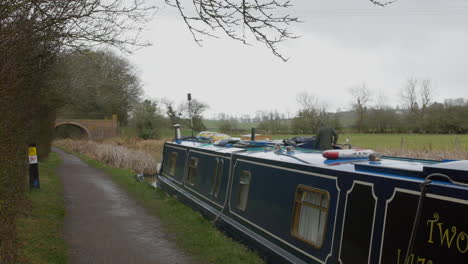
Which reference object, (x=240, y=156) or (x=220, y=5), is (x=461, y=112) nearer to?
(x=240, y=156)

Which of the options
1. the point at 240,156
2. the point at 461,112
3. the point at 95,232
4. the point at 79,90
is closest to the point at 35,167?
the point at 95,232

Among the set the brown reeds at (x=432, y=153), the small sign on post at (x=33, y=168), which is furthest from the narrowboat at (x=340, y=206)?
the brown reeds at (x=432, y=153)

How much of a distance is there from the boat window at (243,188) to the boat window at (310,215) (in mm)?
1431

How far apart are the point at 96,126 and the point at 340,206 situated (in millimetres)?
37145

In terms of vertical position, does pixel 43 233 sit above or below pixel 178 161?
below

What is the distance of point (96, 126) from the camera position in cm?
3803

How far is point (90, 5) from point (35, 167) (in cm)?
520

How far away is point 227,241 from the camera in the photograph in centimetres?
597

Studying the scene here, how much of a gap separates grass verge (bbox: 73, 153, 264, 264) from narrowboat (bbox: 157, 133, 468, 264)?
0.65 ft

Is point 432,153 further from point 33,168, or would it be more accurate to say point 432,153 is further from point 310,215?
point 33,168

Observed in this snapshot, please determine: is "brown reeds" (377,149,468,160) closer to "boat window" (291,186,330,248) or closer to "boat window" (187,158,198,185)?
"boat window" (187,158,198,185)

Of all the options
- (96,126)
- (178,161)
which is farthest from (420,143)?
(96,126)

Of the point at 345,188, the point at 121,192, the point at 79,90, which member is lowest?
the point at 121,192

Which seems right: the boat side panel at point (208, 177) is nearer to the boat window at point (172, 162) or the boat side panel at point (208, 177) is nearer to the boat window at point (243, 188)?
the boat window at point (243, 188)
